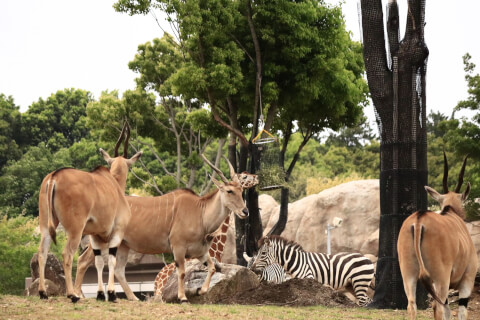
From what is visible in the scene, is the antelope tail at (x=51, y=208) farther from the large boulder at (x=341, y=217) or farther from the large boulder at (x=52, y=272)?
the large boulder at (x=341, y=217)

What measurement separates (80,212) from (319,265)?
7.36m

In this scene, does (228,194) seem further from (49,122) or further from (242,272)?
(49,122)

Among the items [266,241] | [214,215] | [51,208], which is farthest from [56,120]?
[51,208]

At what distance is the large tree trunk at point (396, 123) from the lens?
1339 centimetres

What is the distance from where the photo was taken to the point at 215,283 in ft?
40.6

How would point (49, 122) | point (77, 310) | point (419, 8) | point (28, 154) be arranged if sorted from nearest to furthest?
point (77, 310) < point (419, 8) < point (28, 154) < point (49, 122)

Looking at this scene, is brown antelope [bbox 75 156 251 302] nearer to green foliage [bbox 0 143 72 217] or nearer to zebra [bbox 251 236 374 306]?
zebra [bbox 251 236 374 306]

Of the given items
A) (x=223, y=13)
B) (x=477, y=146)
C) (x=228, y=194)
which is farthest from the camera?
(x=477, y=146)

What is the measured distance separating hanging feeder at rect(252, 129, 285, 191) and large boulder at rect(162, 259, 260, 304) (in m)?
5.48

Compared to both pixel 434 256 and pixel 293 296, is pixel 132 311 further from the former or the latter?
pixel 293 296

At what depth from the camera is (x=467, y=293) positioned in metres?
9.08

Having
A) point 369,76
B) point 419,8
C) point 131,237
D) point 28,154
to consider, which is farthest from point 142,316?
point 28,154

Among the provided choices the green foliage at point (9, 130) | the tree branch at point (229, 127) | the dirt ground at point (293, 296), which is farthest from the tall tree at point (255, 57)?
the green foliage at point (9, 130)

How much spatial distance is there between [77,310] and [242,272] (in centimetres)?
469
